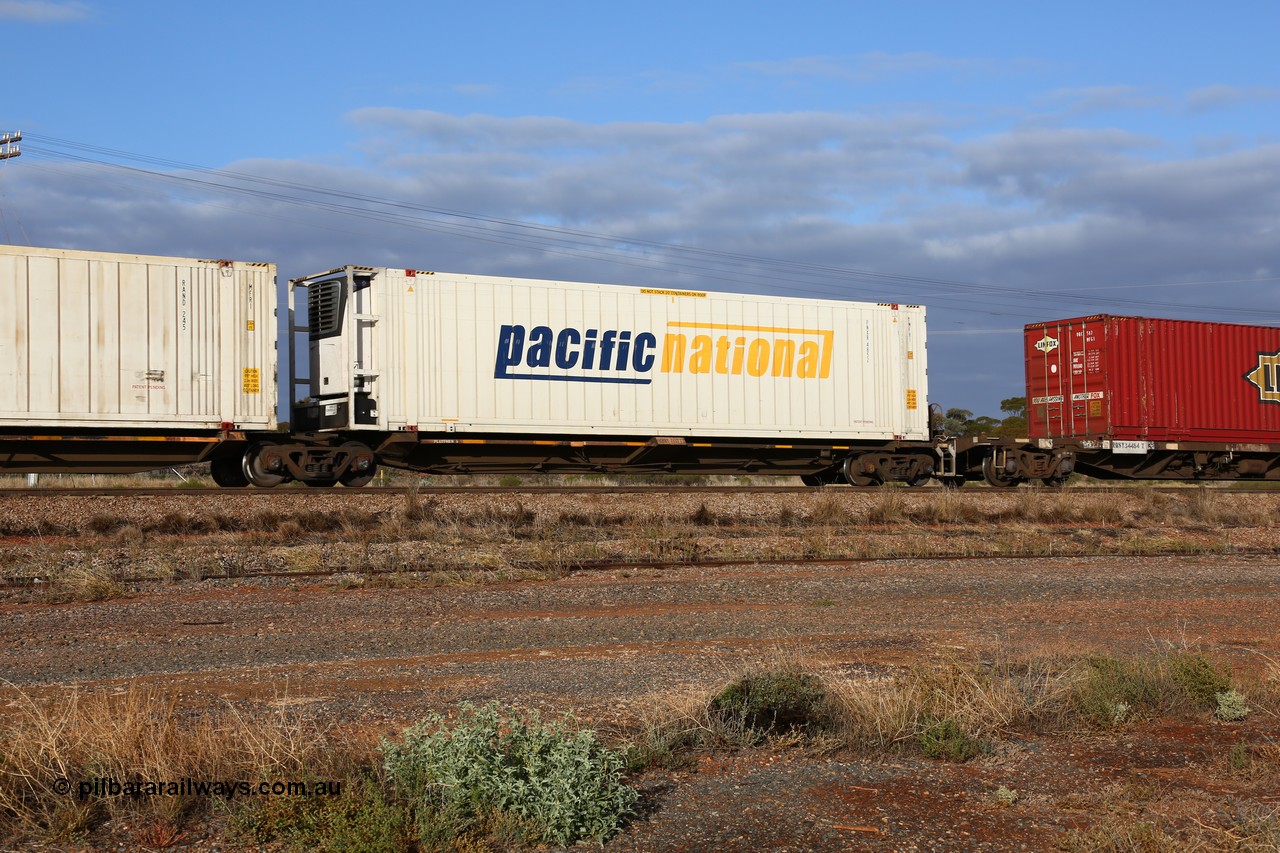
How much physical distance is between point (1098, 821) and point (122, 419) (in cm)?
1517

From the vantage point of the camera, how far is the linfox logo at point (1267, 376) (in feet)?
84.2

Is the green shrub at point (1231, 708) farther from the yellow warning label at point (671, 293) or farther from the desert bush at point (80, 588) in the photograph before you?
the yellow warning label at point (671, 293)

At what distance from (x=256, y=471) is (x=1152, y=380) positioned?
1818 centimetres

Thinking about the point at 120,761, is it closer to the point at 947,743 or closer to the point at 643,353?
the point at 947,743

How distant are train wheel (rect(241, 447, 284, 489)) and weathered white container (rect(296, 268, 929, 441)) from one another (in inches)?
55.0

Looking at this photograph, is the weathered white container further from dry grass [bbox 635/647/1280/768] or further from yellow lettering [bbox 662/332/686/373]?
dry grass [bbox 635/647/1280/768]

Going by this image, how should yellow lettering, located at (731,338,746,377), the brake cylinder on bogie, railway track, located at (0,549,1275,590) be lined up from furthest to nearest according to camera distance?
the brake cylinder on bogie, yellow lettering, located at (731,338,746,377), railway track, located at (0,549,1275,590)

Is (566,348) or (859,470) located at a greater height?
(566,348)

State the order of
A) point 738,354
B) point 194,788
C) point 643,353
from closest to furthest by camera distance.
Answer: point 194,788 < point 643,353 < point 738,354

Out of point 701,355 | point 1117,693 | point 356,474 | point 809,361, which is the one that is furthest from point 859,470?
point 1117,693

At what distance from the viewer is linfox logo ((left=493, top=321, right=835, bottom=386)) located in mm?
18969

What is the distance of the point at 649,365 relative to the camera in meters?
19.8

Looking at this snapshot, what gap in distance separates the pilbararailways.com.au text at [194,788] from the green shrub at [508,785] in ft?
1.04

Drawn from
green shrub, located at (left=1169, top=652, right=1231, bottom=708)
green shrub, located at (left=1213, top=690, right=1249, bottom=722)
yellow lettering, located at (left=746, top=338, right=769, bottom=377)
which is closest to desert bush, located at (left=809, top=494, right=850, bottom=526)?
yellow lettering, located at (left=746, top=338, right=769, bottom=377)
